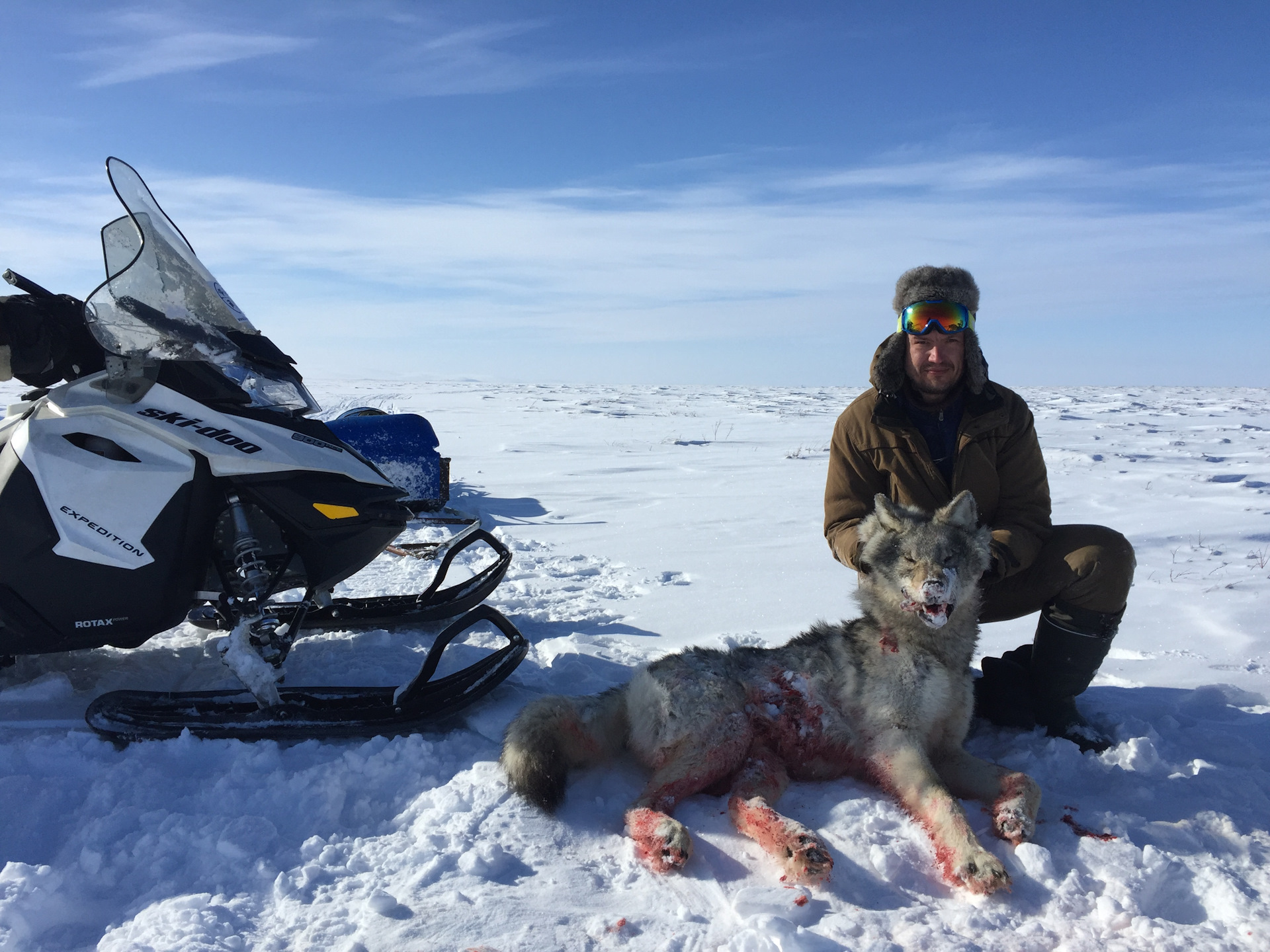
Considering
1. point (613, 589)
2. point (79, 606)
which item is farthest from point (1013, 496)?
point (79, 606)

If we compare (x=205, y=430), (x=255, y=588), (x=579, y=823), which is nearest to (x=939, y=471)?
(x=579, y=823)

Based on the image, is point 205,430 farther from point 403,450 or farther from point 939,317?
point 403,450

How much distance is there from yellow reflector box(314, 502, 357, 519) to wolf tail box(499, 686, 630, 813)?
1158 millimetres

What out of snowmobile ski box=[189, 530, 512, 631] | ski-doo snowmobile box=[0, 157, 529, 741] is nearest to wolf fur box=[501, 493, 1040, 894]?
ski-doo snowmobile box=[0, 157, 529, 741]

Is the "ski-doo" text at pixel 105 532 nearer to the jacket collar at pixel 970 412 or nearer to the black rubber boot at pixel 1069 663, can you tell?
the jacket collar at pixel 970 412

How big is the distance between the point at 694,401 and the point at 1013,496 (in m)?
25.6

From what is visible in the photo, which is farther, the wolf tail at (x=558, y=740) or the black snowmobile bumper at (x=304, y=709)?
the black snowmobile bumper at (x=304, y=709)

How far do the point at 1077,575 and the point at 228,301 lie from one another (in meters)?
4.06

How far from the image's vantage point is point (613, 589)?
546 cm

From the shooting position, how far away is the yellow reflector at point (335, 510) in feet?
10.7

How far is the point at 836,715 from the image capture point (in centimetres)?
301

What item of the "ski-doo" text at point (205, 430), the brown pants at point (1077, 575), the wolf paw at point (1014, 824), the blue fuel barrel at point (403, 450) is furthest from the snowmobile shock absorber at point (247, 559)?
the blue fuel barrel at point (403, 450)

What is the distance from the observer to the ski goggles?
3559 millimetres

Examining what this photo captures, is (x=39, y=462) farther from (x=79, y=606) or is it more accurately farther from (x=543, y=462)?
(x=543, y=462)
